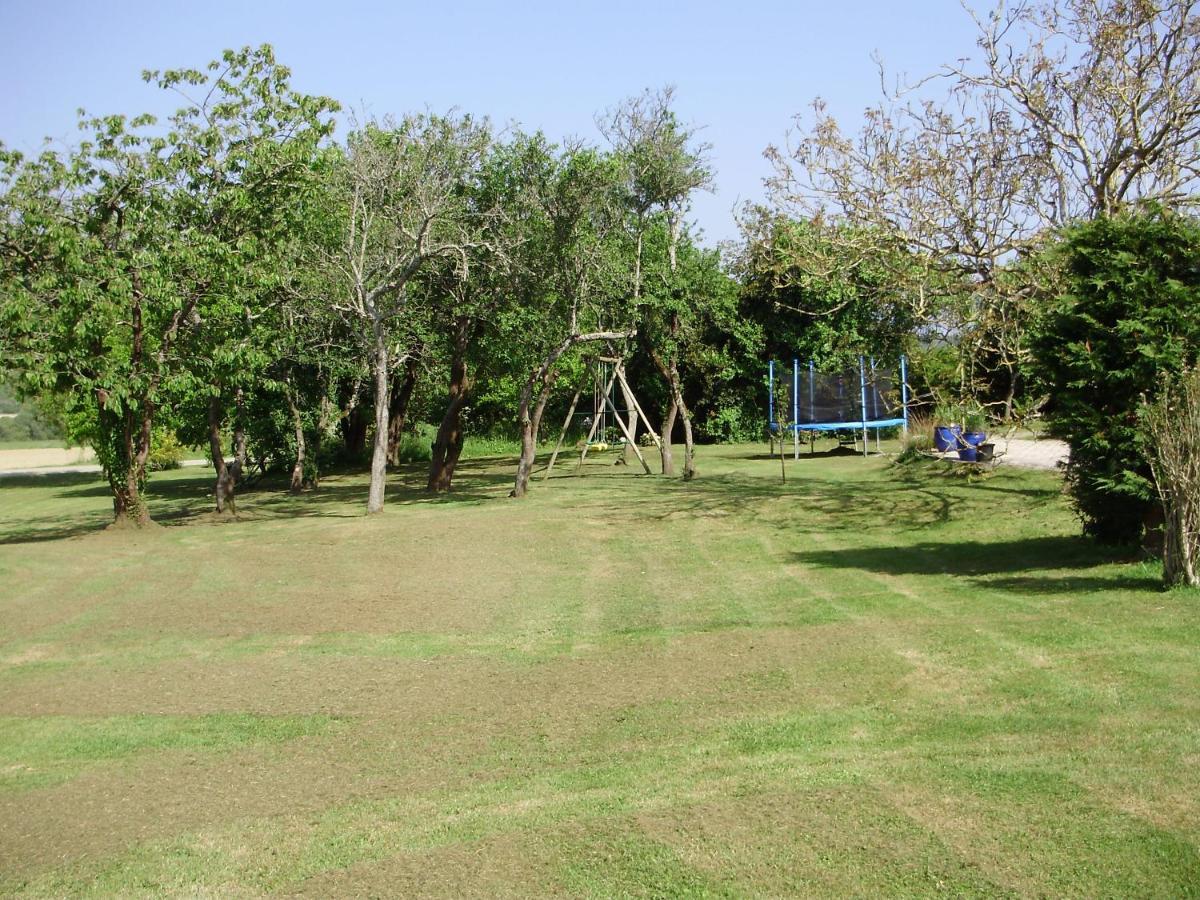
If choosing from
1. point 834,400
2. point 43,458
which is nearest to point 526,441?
point 834,400

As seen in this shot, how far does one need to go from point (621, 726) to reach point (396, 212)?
15691 millimetres

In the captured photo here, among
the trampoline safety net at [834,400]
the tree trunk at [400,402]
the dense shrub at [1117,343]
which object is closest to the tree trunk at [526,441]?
the tree trunk at [400,402]

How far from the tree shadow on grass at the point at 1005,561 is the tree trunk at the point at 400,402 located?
15.4 meters

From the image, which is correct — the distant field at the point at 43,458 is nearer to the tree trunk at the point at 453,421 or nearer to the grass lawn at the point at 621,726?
the tree trunk at the point at 453,421

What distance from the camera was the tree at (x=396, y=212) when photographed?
20344 millimetres

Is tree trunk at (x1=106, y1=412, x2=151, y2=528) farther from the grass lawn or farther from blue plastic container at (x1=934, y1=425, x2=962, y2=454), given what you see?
blue plastic container at (x1=934, y1=425, x2=962, y2=454)

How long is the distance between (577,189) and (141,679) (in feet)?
46.2

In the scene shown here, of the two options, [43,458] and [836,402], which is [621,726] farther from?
[43,458]

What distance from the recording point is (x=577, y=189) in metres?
21.0

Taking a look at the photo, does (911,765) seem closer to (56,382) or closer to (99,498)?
(56,382)

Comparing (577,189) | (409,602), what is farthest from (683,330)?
(409,602)

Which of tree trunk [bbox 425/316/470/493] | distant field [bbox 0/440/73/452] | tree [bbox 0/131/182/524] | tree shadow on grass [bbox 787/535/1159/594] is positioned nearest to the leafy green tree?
tree [bbox 0/131/182/524]

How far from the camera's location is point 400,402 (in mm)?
32688

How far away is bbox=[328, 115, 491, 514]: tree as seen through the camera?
20344mm
